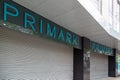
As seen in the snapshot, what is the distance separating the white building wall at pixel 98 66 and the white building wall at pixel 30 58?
349 centimetres

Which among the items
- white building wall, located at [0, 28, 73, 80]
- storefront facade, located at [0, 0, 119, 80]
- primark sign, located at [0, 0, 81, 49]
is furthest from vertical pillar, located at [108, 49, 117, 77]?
primark sign, located at [0, 0, 81, 49]

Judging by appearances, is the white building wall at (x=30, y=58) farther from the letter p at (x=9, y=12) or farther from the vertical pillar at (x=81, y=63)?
the vertical pillar at (x=81, y=63)

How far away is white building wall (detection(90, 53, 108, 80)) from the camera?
446 inches

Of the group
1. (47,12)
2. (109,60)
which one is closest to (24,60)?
(47,12)

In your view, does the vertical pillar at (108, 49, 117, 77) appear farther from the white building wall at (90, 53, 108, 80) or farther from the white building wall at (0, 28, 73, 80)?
the white building wall at (0, 28, 73, 80)

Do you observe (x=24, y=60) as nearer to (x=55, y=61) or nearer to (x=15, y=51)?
(x=15, y=51)

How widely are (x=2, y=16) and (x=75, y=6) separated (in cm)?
196

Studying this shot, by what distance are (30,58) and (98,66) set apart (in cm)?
814

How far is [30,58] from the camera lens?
5.57 m

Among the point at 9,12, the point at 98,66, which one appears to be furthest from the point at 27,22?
the point at 98,66

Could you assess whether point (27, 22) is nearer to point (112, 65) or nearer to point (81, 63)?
point (81, 63)

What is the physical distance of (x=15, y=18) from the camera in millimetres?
4082

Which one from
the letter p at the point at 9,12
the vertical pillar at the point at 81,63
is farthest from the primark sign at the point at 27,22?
the vertical pillar at the point at 81,63

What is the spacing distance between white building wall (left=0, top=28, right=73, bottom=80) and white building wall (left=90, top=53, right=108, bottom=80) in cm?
349
